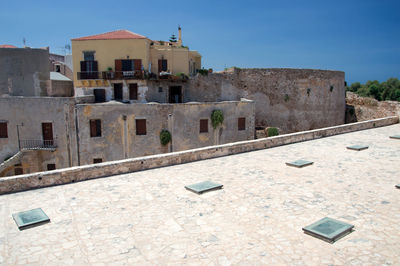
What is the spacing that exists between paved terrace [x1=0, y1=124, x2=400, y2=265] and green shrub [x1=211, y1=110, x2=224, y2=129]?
15895 mm

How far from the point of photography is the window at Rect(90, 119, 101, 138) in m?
22.7

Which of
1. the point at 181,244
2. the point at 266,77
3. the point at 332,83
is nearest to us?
the point at 181,244

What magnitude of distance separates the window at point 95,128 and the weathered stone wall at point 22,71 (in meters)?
8.71

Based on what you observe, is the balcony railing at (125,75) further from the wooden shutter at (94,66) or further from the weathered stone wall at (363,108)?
the weathered stone wall at (363,108)

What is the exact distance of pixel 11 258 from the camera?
4.49m

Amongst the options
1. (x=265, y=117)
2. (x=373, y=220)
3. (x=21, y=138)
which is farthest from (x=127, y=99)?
(x=373, y=220)

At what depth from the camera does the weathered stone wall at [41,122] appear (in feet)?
71.8

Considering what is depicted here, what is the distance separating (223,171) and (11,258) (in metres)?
5.56

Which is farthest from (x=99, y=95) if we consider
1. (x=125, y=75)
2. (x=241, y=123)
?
(x=241, y=123)

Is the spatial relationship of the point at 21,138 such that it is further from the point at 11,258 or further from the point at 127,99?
the point at 11,258

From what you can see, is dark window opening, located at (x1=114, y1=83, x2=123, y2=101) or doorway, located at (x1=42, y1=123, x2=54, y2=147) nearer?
doorway, located at (x1=42, y1=123, x2=54, y2=147)

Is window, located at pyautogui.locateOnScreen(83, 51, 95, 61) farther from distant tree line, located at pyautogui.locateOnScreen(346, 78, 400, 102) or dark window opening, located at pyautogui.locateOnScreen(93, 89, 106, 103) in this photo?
distant tree line, located at pyautogui.locateOnScreen(346, 78, 400, 102)

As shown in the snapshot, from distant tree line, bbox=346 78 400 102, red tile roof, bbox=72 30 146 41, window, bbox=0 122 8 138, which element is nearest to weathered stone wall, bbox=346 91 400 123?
distant tree line, bbox=346 78 400 102

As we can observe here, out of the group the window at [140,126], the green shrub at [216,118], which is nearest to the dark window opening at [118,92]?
the window at [140,126]
